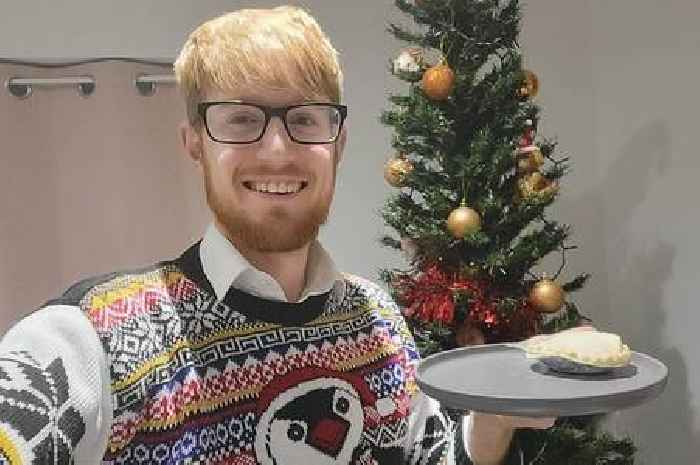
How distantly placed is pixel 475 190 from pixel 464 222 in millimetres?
96

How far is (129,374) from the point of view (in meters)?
0.80

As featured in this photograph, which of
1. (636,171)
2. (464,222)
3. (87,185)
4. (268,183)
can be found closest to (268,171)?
(268,183)

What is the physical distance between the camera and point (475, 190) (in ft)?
5.21

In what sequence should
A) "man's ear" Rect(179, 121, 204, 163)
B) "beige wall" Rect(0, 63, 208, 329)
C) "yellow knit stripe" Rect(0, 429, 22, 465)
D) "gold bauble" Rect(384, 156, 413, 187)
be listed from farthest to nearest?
"beige wall" Rect(0, 63, 208, 329) → "gold bauble" Rect(384, 156, 413, 187) → "man's ear" Rect(179, 121, 204, 163) → "yellow knit stripe" Rect(0, 429, 22, 465)

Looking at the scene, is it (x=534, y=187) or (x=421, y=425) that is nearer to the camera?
(x=421, y=425)

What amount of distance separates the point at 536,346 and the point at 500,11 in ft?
3.12

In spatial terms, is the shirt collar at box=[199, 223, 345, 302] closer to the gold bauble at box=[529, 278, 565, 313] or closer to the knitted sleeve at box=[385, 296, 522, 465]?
the knitted sleeve at box=[385, 296, 522, 465]

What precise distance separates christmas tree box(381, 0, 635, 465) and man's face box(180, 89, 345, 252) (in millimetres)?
695

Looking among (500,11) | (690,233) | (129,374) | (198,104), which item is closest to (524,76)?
(500,11)

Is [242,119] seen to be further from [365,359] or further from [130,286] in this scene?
[365,359]

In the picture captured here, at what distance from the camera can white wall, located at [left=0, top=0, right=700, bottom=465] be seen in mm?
2033

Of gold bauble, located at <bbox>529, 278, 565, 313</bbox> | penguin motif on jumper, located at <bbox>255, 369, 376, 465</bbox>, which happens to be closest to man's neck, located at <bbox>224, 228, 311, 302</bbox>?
penguin motif on jumper, located at <bbox>255, 369, 376, 465</bbox>

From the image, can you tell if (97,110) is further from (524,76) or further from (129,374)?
(129,374)

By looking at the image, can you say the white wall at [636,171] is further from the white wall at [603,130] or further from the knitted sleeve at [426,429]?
the knitted sleeve at [426,429]
